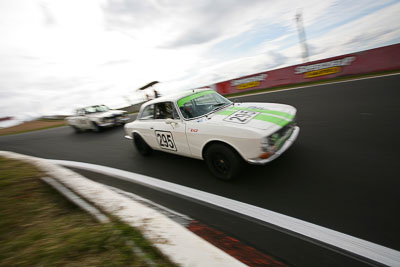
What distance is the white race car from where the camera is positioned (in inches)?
107

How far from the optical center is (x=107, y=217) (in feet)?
6.89

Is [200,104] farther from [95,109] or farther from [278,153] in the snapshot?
[95,109]

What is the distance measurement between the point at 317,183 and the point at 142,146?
11.7 feet

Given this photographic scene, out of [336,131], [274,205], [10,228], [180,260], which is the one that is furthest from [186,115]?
[336,131]

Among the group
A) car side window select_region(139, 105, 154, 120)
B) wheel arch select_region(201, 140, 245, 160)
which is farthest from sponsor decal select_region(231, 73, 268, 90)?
wheel arch select_region(201, 140, 245, 160)

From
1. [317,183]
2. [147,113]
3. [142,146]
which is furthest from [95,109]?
[317,183]

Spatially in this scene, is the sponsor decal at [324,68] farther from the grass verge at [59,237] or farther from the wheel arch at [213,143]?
the grass verge at [59,237]

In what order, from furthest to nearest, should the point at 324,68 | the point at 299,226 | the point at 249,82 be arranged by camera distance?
the point at 249,82
the point at 324,68
the point at 299,226

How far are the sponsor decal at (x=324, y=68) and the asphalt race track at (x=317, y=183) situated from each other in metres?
8.17

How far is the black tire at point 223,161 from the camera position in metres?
2.90

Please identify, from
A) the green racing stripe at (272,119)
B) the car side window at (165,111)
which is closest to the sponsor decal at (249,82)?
the car side window at (165,111)

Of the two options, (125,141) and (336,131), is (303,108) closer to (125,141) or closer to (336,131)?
(336,131)

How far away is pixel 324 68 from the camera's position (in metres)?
12.6

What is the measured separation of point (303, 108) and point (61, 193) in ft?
22.6
